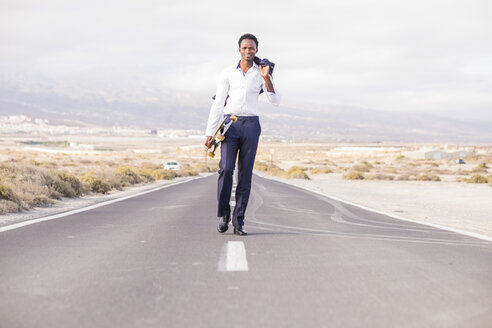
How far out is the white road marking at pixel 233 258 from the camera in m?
4.99

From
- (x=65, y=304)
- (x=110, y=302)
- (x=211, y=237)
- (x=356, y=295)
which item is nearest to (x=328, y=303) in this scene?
(x=356, y=295)

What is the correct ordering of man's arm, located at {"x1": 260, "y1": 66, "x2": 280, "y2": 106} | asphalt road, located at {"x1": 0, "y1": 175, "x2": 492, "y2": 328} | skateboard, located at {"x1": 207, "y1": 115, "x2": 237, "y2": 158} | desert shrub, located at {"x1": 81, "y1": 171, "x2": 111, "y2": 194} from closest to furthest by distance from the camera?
asphalt road, located at {"x1": 0, "y1": 175, "x2": 492, "y2": 328} → man's arm, located at {"x1": 260, "y1": 66, "x2": 280, "y2": 106} → skateboard, located at {"x1": 207, "y1": 115, "x2": 237, "y2": 158} → desert shrub, located at {"x1": 81, "y1": 171, "x2": 111, "y2": 194}

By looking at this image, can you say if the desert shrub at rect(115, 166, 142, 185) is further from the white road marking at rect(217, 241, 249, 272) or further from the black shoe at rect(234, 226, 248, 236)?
the white road marking at rect(217, 241, 249, 272)

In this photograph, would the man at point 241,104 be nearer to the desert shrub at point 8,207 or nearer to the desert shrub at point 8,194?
the desert shrub at point 8,207

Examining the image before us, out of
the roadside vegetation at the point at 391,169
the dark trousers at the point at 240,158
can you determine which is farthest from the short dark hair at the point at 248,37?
the roadside vegetation at the point at 391,169

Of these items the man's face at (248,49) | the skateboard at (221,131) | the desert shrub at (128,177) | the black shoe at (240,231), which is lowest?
the desert shrub at (128,177)

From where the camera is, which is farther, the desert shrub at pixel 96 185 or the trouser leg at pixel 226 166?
the desert shrub at pixel 96 185

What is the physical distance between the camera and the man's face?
278 inches

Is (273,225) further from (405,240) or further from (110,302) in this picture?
(110,302)

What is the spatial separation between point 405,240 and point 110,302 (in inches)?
169

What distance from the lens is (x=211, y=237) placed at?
7.05m

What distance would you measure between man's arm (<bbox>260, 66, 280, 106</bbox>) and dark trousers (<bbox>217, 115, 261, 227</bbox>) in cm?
32

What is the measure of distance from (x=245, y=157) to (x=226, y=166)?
0.93ft

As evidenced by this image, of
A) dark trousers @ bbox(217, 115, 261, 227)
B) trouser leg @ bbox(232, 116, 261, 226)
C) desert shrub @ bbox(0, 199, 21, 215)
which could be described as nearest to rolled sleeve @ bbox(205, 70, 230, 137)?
dark trousers @ bbox(217, 115, 261, 227)
